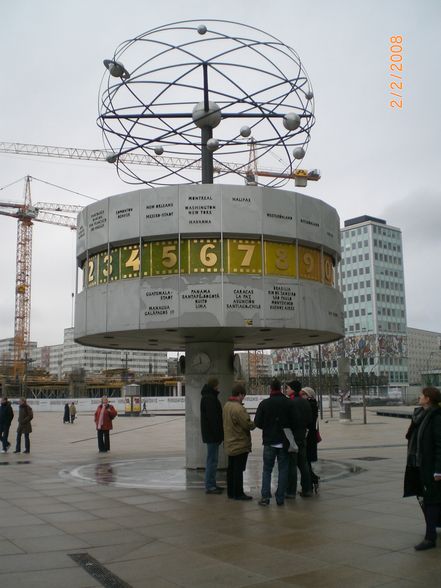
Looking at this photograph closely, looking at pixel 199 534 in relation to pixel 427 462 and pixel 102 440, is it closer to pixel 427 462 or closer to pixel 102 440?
pixel 427 462

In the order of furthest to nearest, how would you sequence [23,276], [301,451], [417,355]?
1. [417,355]
2. [23,276]
3. [301,451]

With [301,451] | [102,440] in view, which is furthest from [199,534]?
[102,440]

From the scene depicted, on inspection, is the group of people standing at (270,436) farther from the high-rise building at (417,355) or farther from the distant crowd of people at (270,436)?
the high-rise building at (417,355)

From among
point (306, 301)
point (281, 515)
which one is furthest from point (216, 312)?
point (281, 515)

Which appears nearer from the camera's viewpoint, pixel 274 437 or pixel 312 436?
pixel 274 437

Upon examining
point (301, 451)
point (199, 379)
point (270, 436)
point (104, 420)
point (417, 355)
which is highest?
point (417, 355)

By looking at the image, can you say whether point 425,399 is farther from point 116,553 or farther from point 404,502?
point 116,553

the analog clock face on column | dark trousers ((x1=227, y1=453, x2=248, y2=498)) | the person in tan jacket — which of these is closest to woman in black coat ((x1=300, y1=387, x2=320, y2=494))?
the person in tan jacket

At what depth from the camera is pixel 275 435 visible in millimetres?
10898

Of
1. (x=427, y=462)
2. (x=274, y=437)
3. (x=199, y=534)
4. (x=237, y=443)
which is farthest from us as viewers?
(x=237, y=443)

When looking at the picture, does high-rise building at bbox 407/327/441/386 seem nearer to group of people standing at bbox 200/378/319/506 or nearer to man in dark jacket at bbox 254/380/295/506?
group of people standing at bbox 200/378/319/506

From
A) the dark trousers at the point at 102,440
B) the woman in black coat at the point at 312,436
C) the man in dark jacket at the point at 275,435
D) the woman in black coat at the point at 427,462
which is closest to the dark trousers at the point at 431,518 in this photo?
the woman in black coat at the point at 427,462

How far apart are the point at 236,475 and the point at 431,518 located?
4.41 m

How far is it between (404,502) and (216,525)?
11.7 ft
